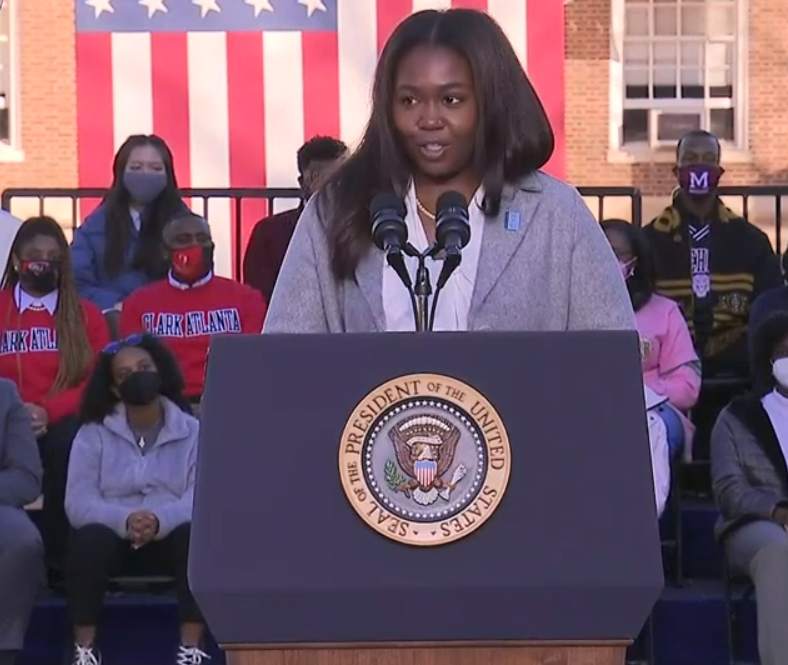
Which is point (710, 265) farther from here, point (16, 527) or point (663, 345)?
point (16, 527)

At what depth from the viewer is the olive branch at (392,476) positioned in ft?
8.07

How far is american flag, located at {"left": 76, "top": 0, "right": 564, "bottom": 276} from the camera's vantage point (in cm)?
1031

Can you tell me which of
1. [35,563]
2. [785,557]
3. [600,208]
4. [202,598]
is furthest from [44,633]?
Answer: [202,598]

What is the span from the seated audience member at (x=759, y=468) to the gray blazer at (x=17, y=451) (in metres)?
2.37

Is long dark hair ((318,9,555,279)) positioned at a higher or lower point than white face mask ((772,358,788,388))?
higher

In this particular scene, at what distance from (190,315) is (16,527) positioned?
58.4 inches

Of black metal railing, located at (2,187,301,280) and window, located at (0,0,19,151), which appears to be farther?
window, located at (0,0,19,151)

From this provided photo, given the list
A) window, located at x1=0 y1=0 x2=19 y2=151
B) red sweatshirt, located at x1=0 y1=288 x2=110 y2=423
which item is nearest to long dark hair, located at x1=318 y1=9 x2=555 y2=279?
red sweatshirt, located at x1=0 y1=288 x2=110 y2=423

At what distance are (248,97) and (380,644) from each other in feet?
27.8

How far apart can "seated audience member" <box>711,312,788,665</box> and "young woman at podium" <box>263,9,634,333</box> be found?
2.95 metres

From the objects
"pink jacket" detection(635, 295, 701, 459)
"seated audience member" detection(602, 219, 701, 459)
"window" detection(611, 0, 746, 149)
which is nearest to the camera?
"seated audience member" detection(602, 219, 701, 459)

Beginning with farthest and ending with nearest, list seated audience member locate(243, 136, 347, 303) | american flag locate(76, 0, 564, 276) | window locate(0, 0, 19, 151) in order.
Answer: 1. window locate(0, 0, 19, 151)
2. american flag locate(76, 0, 564, 276)
3. seated audience member locate(243, 136, 347, 303)

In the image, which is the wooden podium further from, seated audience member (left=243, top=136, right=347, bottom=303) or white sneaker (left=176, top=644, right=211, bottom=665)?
seated audience member (left=243, top=136, right=347, bottom=303)

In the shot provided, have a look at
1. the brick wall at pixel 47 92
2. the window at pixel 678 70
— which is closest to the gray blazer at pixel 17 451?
the brick wall at pixel 47 92
